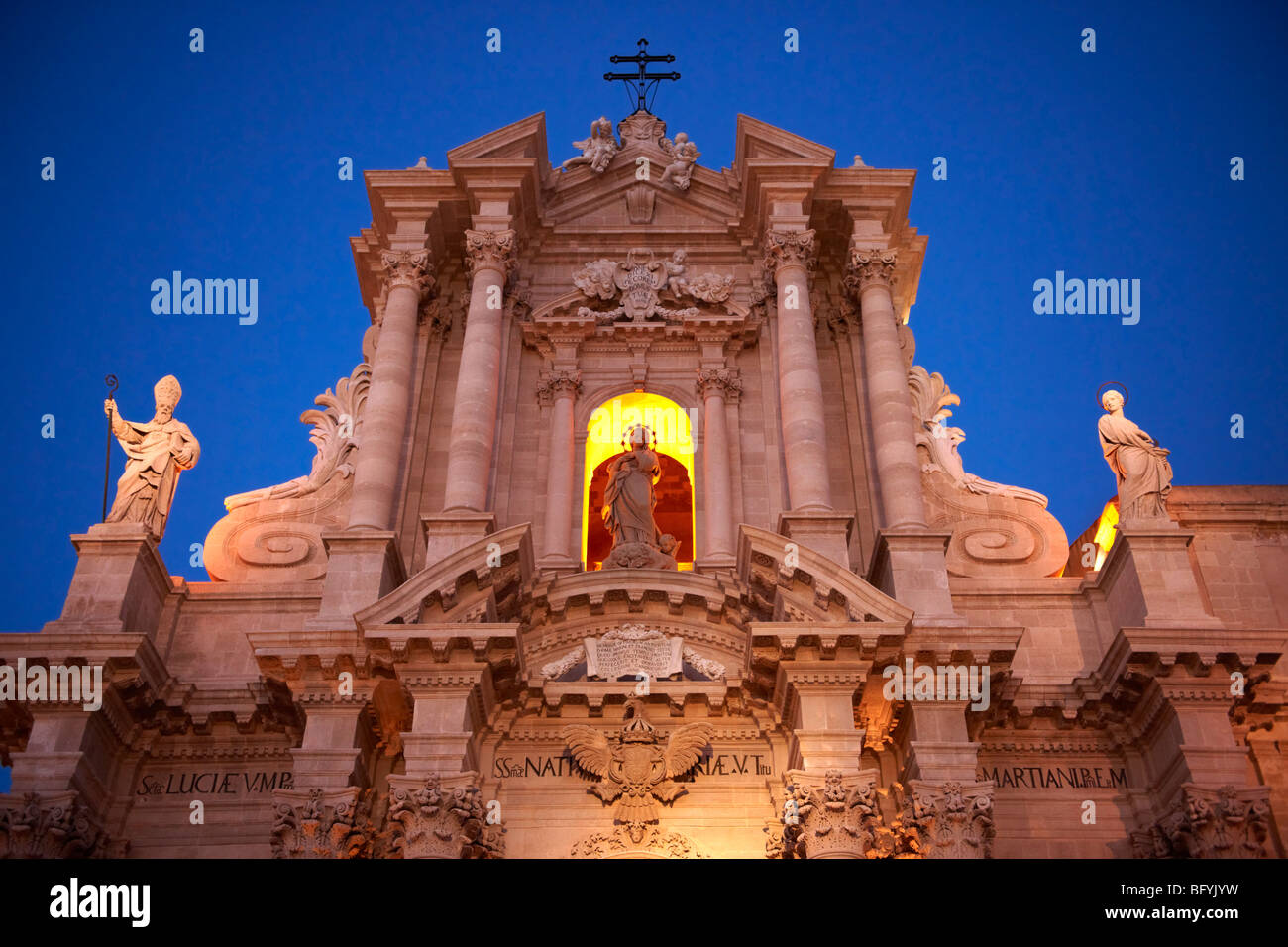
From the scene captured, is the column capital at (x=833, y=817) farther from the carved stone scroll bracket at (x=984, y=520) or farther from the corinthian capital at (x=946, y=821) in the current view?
the carved stone scroll bracket at (x=984, y=520)

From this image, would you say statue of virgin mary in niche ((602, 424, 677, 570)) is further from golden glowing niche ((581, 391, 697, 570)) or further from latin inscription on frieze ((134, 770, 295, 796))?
latin inscription on frieze ((134, 770, 295, 796))

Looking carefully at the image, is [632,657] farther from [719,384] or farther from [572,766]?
[719,384]

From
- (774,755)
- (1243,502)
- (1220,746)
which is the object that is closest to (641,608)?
(774,755)

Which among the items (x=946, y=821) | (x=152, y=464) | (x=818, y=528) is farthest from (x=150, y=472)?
(x=946, y=821)

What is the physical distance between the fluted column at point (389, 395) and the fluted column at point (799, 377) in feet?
20.3

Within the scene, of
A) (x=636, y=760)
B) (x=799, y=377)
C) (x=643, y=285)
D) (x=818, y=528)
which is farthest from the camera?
(x=643, y=285)

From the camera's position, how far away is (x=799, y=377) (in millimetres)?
23219

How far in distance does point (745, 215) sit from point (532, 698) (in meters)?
10.8

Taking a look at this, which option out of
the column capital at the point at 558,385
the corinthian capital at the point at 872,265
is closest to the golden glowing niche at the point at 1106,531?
the corinthian capital at the point at 872,265

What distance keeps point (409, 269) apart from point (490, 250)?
145cm

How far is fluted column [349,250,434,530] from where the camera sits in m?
21.9

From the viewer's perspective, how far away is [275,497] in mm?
23109

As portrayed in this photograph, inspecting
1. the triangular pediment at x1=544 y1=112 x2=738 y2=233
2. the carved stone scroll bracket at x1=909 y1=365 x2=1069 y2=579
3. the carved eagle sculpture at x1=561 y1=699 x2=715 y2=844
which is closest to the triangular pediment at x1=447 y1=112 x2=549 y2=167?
the triangular pediment at x1=544 y1=112 x2=738 y2=233

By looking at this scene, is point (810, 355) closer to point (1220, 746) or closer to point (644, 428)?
point (644, 428)
